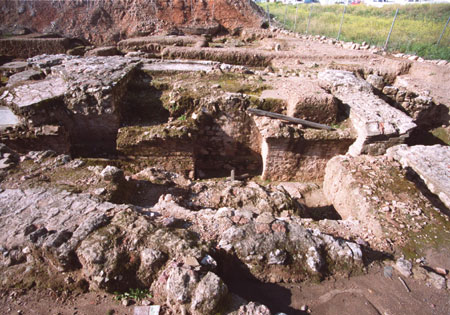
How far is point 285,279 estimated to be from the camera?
243cm

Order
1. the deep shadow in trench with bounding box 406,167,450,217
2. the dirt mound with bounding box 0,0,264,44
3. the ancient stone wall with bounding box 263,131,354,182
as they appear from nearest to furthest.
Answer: the deep shadow in trench with bounding box 406,167,450,217 < the ancient stone wall with bounding box 263,131,354,182 < the dirt mound with bounding box 0,0,264,44

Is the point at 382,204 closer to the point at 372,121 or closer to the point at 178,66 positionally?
the point at 372,121

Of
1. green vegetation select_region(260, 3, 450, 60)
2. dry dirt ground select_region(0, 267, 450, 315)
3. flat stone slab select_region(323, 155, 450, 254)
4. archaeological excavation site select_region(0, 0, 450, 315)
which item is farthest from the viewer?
green vegetation select_region(260, 3, 450, 60)

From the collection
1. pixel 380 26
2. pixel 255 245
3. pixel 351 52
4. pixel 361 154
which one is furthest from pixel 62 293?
pixel 380 26

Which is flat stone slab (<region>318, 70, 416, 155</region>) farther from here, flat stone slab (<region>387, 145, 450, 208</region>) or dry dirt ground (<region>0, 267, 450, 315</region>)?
dry dirt ground (<region>0, 267, 450, 315</region>)

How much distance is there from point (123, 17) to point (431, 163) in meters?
18.2

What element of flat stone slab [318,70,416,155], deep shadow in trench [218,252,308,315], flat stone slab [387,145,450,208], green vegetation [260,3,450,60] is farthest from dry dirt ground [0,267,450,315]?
green vegetation [260,3,450,60]

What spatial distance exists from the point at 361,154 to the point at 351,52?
7246 millimetres

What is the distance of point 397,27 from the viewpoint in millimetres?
14070

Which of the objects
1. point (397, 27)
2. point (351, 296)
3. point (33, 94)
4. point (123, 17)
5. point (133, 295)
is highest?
point (397, 27)

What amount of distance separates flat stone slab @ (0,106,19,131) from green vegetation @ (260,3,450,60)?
13.9 m

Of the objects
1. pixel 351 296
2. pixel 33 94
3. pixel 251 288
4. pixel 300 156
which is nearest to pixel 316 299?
pixel 351 296

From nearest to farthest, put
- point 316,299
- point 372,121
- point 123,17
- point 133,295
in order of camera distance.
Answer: point 133,295, point 316,299, point 372,121, point 123,17

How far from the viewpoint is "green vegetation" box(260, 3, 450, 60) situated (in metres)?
11.1
